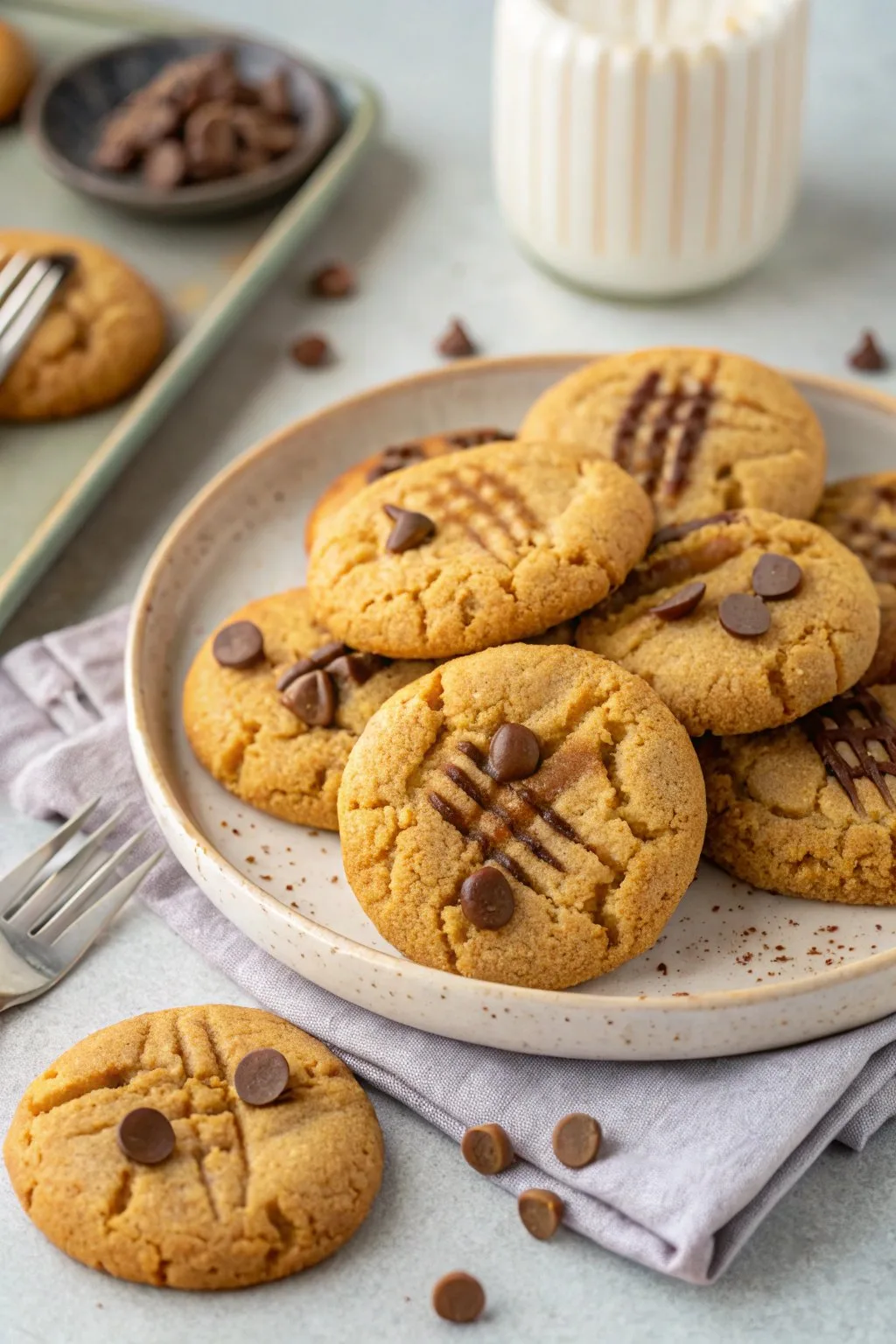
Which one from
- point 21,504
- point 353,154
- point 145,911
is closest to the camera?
point 145,911

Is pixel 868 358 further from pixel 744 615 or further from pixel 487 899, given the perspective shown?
pixel 487 899

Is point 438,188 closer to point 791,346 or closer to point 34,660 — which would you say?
point 791,346

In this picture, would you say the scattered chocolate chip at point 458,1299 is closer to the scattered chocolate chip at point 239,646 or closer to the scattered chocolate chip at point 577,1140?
the scattered chocolate chip at point 577,1140

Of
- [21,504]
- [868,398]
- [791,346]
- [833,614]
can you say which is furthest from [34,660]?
[791,346]

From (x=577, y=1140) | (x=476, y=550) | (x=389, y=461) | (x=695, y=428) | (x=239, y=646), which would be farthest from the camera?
(x=389, y=461)

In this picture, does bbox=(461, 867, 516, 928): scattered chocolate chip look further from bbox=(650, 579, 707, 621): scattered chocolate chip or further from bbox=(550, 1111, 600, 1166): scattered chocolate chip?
bbox=(650, 579, 707, 621): scattered chocolate chip

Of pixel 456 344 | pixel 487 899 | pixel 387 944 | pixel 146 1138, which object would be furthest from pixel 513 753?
pixel 456 344
